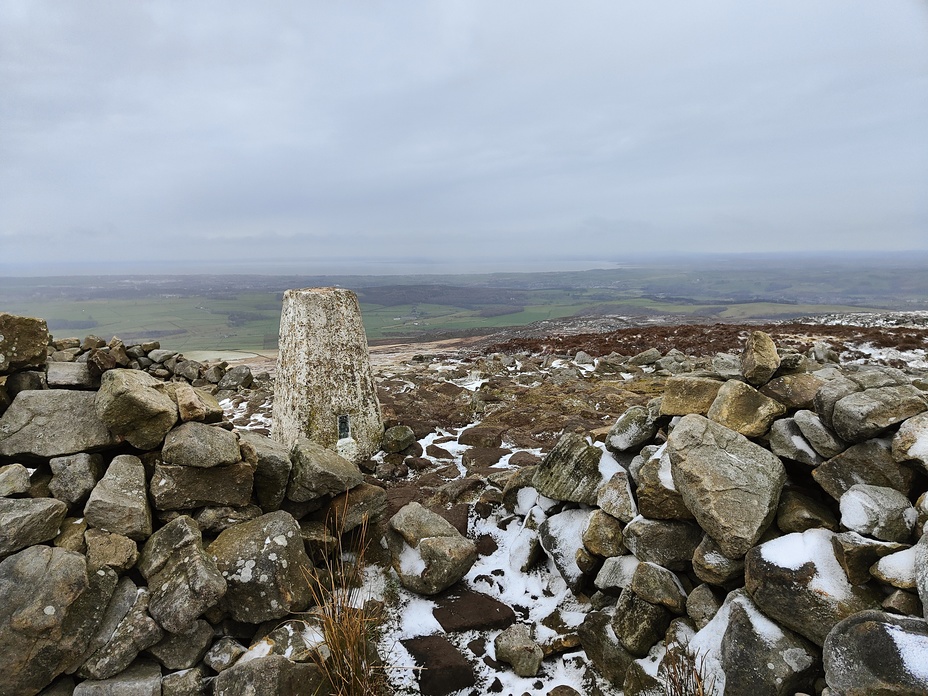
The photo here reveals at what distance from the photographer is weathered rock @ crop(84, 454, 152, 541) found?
12.5 ft

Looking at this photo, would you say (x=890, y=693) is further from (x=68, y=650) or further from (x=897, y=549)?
(x=68, y=650)

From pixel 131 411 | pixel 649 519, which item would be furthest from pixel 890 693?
pixel 131 411

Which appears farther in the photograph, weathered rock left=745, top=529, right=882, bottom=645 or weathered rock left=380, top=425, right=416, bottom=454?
weathered rock left=380, top=425, right=416, bottom=454

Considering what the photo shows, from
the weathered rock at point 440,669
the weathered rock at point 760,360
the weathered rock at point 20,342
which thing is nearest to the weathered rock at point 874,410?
the weathered rock at point 760,360

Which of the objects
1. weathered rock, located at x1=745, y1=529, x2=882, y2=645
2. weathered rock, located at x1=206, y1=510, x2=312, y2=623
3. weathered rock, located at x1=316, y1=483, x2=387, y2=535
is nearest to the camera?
weathered rock, located at x1=745, y1=529, x2=882, y2=645

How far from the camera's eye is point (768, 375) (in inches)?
172

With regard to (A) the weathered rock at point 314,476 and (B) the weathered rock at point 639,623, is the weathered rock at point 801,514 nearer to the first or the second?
(B) the weathered rock at point 639,623

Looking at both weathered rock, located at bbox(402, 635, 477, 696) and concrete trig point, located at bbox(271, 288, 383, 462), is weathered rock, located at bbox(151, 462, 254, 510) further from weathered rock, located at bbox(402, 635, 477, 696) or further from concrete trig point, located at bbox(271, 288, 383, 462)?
concrete trig point, located at bbox(271, 288, 383, 462)

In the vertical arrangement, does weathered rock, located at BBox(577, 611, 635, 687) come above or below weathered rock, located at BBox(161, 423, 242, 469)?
below

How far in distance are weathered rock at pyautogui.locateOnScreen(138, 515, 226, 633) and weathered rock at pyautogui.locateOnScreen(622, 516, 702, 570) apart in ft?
11.2

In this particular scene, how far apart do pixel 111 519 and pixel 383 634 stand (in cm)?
245

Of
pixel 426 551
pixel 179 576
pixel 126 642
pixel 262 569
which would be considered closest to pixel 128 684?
pixel 126 642

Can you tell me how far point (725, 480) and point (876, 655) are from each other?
1335 mm

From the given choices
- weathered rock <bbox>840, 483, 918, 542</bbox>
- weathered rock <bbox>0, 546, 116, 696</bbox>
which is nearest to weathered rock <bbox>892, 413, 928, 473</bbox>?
weathered rock <bbox>840, 483, 918, 542</bbox>
